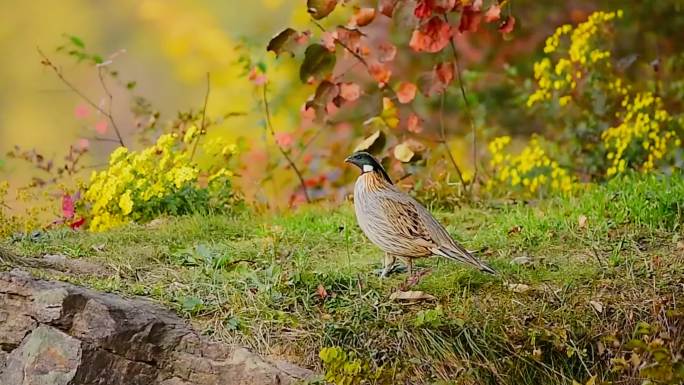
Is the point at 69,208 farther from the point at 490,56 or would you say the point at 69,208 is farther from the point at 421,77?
the point at 490,56

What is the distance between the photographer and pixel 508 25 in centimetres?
605

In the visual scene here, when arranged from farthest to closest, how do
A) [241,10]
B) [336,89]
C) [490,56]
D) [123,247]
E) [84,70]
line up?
[84,70] < [241,10] < [490,56] < [336,89] < [123,247]

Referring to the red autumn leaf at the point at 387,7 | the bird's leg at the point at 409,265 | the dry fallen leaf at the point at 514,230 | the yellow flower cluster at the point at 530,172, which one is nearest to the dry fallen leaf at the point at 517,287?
the bird's leg at the point at 409,265

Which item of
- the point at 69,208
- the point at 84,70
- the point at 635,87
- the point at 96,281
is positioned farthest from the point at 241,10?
the point at 96,281

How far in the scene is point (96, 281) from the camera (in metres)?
4.49

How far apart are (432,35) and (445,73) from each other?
41cm

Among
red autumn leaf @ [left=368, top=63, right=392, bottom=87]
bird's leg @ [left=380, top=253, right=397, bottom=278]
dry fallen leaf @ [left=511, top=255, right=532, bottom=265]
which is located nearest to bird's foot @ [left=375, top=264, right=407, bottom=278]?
bird's leg @ [left=380, top=253, right=397, bottom=278]

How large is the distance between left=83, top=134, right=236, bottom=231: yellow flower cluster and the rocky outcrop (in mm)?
1667

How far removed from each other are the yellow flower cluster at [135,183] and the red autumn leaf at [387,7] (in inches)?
49.9

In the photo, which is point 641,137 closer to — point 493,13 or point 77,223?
point 493,13

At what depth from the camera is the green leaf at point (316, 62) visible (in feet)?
19.9

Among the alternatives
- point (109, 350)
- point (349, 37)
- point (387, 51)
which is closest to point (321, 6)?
point (349, 37)

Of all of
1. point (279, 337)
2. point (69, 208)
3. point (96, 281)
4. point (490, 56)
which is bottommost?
point (279, 337)

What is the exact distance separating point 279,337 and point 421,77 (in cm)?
268
